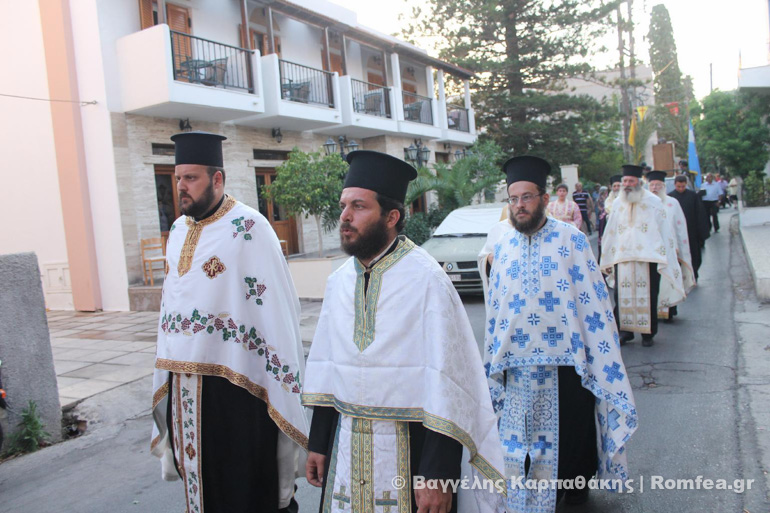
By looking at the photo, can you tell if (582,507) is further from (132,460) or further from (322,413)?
(132,460)

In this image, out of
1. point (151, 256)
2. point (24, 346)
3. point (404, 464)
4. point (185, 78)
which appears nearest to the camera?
point (404, 464)

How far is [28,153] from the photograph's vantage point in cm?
1405

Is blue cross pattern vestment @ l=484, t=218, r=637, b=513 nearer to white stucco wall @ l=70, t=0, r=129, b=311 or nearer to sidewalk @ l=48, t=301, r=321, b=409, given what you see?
sidewalk @ l=48, t=301, r=321, b=409

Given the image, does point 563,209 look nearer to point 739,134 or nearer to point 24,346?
point 24,346

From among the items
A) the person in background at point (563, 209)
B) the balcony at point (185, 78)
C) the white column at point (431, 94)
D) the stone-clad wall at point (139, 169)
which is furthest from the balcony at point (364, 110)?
the person in background at point (563, 209)

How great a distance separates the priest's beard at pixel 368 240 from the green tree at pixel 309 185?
381 inches

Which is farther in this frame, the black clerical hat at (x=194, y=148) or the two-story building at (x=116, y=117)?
the two-story building at (x=116, y=117)

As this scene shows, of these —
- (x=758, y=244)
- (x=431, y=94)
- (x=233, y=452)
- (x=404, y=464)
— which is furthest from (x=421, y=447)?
(x=431, y=94)

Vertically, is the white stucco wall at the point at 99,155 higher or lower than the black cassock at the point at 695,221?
higher

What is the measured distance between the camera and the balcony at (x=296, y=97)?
15.8m

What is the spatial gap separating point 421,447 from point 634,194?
560cm

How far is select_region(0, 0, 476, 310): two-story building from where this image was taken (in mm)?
12953

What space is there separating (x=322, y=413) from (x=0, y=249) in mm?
14992

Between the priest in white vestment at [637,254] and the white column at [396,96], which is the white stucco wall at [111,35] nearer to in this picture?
the white column at [396,96]
